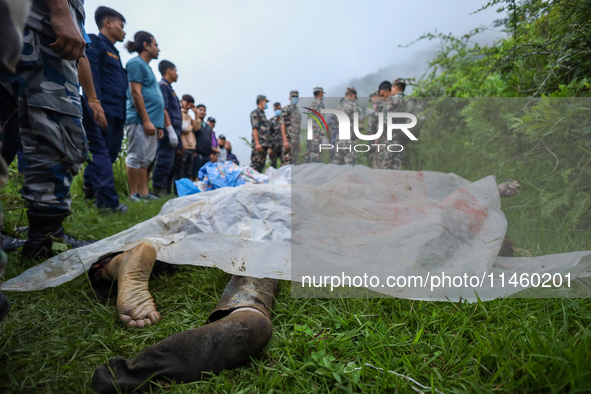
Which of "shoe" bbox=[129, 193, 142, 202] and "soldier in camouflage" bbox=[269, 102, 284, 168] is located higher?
"soldier in camouflage" bbox=[269, 102, 284, 168]

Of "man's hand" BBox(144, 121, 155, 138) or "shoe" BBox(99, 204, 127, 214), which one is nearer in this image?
"shoe" BBox(99, 204, 127, 214)

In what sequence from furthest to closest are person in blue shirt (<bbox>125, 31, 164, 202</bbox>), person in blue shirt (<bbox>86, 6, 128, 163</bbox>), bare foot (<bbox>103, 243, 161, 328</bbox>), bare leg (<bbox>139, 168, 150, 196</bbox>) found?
1. bare leg (<bbox>139, 168, 150, 196</bbox>)
2. person in blue shirt (<bbox>125, 31, 164, 202</bbox>)
3. person in blue shirt (<bbox>86, 6, 128, 163</bbox>)
4. bare foot (<bbox>103, 243, 161, 328</bbox>)

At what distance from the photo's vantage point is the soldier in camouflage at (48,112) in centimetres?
133

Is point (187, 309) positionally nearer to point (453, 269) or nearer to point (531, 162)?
point (453, 269)

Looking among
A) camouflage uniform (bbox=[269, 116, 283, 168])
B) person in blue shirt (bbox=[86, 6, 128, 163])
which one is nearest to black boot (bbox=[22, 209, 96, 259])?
person in blue shirt (bbox=[86, 6, 128, 163])

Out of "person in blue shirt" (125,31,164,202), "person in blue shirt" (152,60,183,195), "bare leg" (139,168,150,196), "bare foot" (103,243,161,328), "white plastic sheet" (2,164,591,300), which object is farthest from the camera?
"person in blue shirt" (152,60,183,195)

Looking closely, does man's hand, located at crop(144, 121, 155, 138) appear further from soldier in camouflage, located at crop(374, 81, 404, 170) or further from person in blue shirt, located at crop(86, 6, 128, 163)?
soldier in camouflage, located at crop(374, 81, 404, 170)

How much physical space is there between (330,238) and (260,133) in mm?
5586

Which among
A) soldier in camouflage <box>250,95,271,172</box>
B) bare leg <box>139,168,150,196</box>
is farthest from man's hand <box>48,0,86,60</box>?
soldier in camouflage <box>250,95,271,172</box>

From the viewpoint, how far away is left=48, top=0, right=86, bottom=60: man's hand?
1331mm

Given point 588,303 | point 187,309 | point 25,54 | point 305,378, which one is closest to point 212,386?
point 305,378

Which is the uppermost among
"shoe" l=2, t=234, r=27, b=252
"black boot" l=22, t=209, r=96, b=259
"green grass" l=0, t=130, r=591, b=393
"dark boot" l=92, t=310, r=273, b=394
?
"black boot" l=22, t=209, r=96, b=259

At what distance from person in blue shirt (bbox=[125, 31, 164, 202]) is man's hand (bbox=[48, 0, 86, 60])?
7.82 ft

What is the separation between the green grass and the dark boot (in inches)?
1.5
